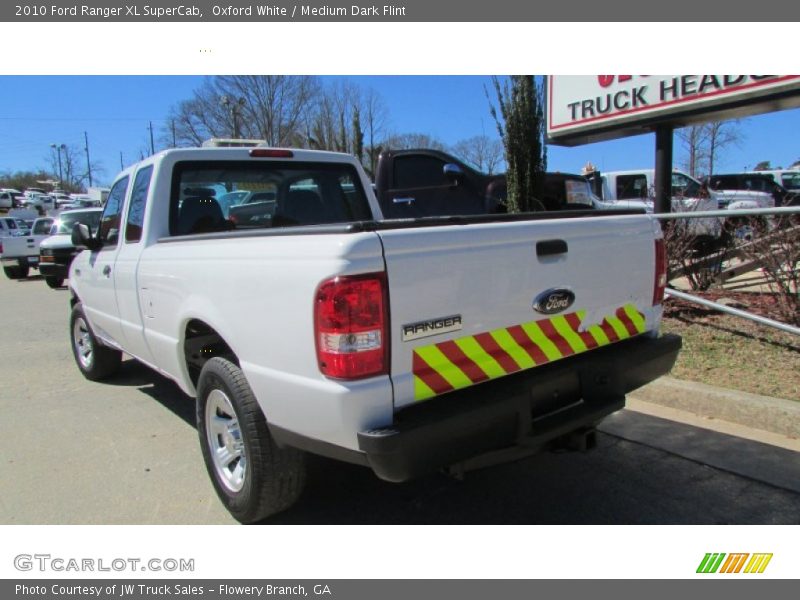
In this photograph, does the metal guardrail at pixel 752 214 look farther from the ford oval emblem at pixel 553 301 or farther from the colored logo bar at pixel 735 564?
the ford oval emblem at pixel 553 301

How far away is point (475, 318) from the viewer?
2.30 meters

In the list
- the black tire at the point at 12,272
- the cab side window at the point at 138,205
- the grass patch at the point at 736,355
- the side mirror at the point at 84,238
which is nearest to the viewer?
the cab side window at the point at 138,205

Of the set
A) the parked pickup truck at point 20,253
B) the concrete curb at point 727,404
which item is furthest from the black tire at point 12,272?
the concrete curb at point 727,404

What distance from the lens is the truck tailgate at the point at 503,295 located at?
2.11m

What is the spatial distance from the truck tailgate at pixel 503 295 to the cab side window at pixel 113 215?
10.1 ft

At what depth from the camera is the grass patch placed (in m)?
4.14

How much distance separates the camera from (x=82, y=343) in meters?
5.65

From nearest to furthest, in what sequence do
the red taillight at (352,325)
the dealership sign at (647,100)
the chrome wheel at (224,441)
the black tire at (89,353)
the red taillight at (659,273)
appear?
the red taillight at (352,325)
the chrome wheel at (224,441)
the red taillight at (659,273)
the black tire at (89,353)
the dealership sign at (647,100)

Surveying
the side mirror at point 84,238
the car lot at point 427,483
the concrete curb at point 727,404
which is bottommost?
the car lot at point 427,483

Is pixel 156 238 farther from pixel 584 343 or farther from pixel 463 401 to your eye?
pixel 584 343

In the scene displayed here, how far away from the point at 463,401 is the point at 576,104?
263 inches

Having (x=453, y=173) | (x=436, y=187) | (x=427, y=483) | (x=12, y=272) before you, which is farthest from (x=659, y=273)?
(x=12, y=272)

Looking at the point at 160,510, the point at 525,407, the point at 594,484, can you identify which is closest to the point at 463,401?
the point at 525,407

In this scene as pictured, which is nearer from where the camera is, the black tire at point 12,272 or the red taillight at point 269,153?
the red taillight at point 269,153
